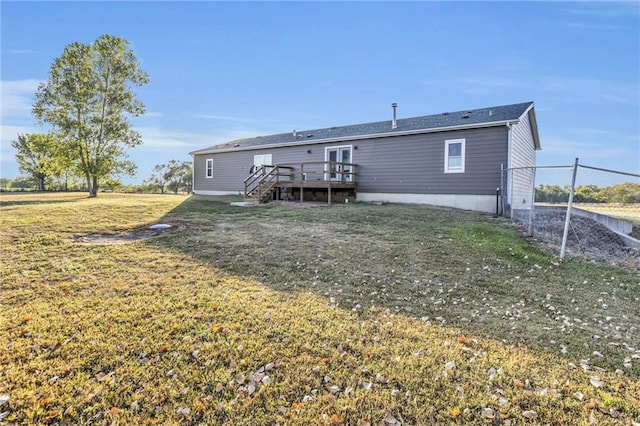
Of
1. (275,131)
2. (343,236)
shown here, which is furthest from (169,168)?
(343,236)

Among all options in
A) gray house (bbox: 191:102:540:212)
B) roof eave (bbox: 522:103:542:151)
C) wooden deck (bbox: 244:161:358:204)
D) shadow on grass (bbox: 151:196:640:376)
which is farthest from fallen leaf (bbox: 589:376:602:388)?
roof eave (bbox: 522:103:542:151)

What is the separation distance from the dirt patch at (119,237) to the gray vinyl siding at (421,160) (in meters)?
9.94

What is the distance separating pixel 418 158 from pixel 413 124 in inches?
73.9

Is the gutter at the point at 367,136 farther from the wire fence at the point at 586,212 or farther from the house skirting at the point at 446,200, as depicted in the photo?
the house skirting at the point at 446,200

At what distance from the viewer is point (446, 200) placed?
13516mm

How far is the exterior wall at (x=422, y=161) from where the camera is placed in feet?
40.7

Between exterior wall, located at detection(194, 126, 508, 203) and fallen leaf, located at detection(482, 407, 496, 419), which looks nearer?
fallen leaf, located at detection(482, 407, 496, 419)

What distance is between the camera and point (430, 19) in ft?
43.8

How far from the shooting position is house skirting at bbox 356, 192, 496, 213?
41.3ft

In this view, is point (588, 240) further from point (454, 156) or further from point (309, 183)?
point (309, 183)

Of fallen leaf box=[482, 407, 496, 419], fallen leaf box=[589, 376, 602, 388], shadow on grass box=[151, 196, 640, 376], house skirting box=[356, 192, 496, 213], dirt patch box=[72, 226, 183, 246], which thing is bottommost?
fallen leaf box=[482, 407, 496, 419]

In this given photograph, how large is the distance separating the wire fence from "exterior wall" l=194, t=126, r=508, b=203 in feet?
3.18

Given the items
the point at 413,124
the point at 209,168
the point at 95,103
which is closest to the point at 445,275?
the point at 413,124

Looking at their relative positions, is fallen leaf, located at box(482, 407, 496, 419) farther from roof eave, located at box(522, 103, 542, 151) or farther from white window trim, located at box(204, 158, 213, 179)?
white window trim, located at box(204, 158, 213, 179)
